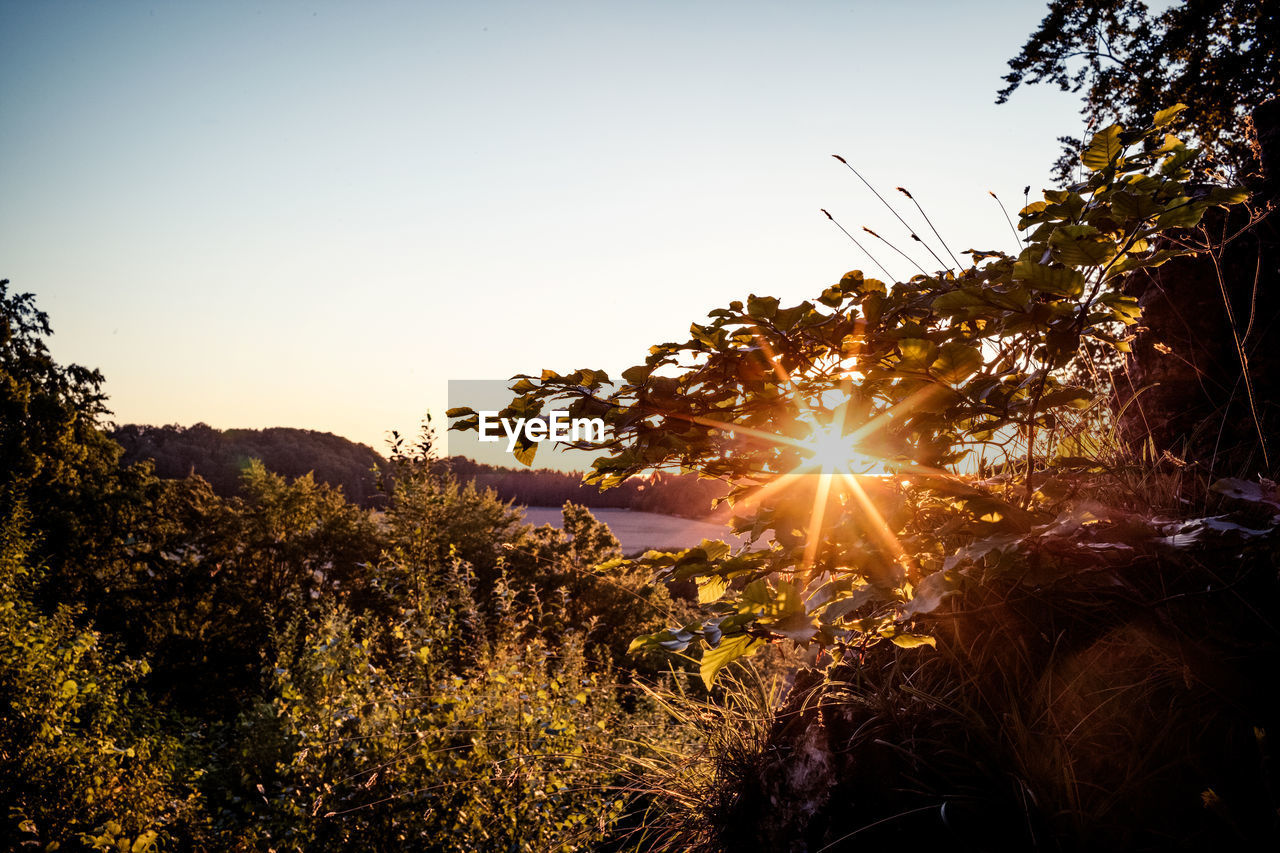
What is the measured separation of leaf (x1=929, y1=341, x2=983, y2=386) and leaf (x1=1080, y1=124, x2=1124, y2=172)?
2.06 feet

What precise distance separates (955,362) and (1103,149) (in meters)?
0.70

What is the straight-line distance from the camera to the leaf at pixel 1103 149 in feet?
4.69

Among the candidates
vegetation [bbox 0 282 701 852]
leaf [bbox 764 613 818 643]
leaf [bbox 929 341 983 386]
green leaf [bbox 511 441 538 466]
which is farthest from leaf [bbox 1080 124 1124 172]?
vegetation [bbox 0 282 701 852]

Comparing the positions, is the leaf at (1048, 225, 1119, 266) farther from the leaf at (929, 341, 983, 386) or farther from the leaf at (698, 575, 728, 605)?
the leaf at (698, 575, 728, 605)

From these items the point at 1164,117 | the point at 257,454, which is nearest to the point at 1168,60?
the point at 1164,117

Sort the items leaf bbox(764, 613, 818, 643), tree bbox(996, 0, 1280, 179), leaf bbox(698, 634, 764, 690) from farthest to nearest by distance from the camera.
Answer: tree bbox(996, 0, 1280, 179) < leaf bbox(698, 634, 764, 690) < leaf bbox(764, 613, 818, 643)

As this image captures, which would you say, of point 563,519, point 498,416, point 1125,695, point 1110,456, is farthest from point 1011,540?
point 563,519

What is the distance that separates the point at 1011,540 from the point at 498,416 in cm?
112

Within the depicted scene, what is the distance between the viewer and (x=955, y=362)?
126 centimetres

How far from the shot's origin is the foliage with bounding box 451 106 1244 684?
4.06 ft

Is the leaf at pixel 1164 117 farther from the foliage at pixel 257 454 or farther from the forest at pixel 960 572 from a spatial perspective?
the foliage at pixel 257 454

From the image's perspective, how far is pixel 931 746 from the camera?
168cm

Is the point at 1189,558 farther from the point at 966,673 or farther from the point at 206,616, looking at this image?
the point at 206,616

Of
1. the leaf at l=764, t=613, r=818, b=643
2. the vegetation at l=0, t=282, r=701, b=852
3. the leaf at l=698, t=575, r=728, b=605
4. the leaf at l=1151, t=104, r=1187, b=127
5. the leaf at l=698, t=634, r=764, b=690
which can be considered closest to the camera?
the leaf at l=764, t=613, r=818, b=643
